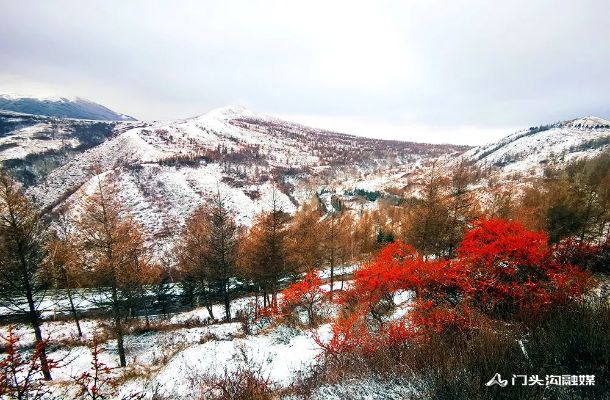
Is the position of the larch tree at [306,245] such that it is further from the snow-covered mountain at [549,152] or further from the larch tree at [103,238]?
the snow-covered mountain at [549,152]

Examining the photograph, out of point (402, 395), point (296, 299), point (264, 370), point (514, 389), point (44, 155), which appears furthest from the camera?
point (44, 155)

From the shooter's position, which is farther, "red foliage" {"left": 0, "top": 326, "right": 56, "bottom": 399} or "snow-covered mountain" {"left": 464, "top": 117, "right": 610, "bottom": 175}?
"snow-covered mountain" {"left": 464, "top": 117, "right": 610, "bottom": 175}

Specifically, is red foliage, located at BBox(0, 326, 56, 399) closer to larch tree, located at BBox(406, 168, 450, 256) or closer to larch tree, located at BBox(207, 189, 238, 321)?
larch tree, located at BBox(207, 189, 238, 321)

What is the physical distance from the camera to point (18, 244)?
13.5m

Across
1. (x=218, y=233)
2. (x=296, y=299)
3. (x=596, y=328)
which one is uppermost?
(x=596, y=328)

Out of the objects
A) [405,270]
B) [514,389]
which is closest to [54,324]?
[405,270]

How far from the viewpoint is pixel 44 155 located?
15875 cm

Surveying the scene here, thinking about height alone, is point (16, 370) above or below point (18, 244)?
above

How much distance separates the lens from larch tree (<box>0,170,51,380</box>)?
13039 mm

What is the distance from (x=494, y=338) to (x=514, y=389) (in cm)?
129

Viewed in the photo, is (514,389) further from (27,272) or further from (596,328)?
(27,272)

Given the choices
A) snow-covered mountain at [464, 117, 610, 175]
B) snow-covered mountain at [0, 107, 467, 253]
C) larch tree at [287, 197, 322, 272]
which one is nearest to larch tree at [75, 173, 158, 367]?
larch tree at [287, 197, 322, 272]

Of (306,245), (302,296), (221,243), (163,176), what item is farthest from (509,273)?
(163,176)

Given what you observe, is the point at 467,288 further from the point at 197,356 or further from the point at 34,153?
the point at 34,153
